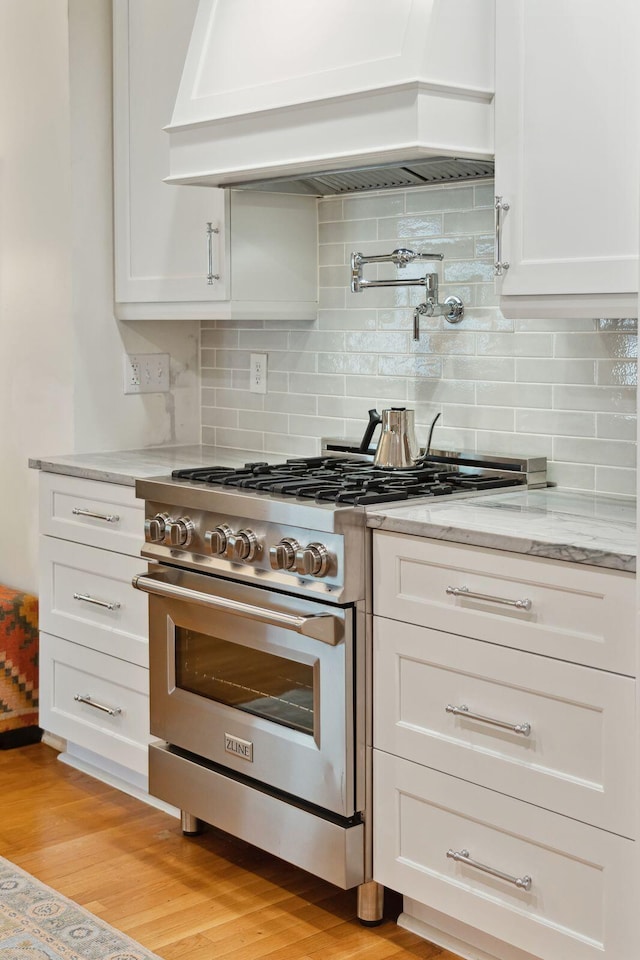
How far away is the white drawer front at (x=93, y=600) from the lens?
3.27m

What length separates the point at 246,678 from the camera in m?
2.83

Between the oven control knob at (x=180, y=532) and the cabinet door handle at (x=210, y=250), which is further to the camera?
the cabinet door handle at (x=210, y=250)

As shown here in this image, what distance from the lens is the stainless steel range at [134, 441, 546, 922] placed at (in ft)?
8.34

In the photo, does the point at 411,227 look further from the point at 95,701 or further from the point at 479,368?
the point at 95,701

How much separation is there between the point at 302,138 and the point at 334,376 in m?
0.89

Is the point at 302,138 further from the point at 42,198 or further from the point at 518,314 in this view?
the point at 42,198

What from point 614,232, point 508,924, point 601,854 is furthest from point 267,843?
point 614,232

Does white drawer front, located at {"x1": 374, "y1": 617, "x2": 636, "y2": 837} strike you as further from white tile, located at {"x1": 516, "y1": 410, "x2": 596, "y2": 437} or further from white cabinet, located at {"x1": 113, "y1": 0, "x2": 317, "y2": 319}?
white cabinet, located at {"x1": 113, "y1": 0, "x2": 317, "y2": 319}

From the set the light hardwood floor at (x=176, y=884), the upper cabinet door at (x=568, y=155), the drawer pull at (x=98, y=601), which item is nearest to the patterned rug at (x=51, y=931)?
the light hardwood floor at (x=176, y=884)

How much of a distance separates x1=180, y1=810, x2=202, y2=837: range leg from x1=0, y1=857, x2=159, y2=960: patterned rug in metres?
0.43

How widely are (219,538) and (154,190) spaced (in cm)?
132

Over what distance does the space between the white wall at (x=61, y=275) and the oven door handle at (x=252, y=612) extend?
88 centimetres

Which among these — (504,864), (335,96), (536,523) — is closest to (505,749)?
(504,864)

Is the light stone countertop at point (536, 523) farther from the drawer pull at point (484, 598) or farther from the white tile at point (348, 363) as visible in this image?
the white tile at point (348, 363)
